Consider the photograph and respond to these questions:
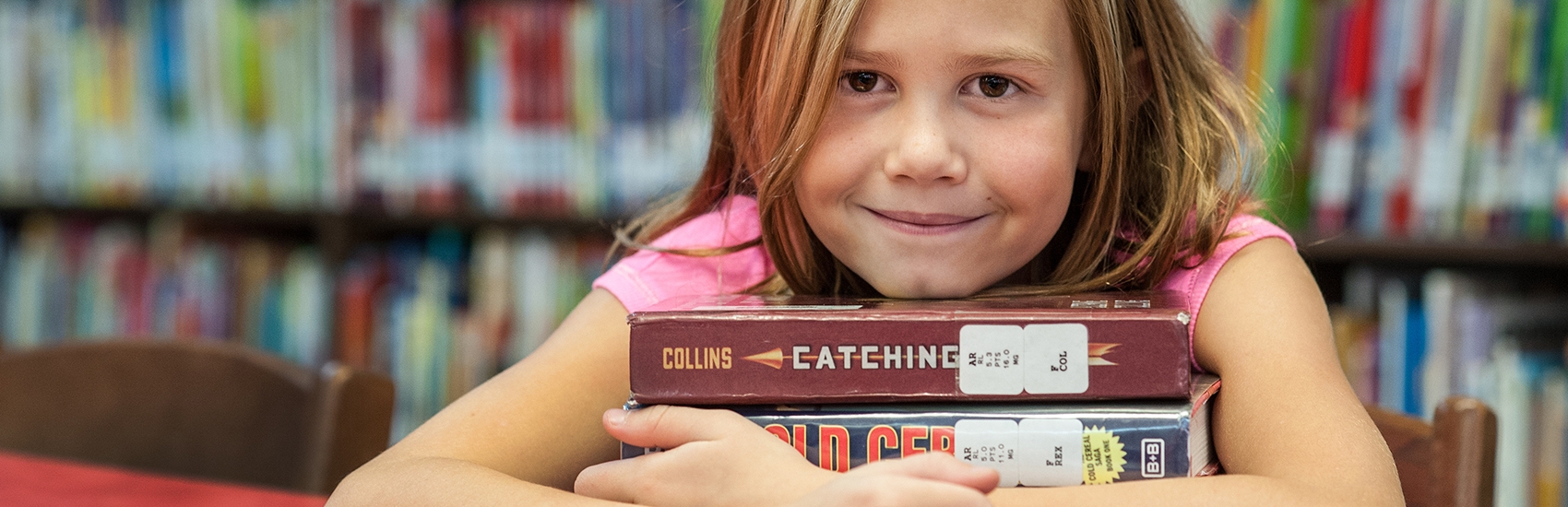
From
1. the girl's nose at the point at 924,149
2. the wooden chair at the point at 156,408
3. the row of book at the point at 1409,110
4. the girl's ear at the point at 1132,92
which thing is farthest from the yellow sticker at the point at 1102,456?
the row of book at the point at 1409,110

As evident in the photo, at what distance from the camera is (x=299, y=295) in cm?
211

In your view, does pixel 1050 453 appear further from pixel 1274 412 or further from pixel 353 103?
pixel 353 103

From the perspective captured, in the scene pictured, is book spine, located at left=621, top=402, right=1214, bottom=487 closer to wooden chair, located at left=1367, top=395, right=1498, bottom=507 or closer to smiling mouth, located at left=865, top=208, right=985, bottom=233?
smiling mouth, located at left=865, top=208, right=985, bottom=233

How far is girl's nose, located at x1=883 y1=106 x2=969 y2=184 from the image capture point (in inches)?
29.2

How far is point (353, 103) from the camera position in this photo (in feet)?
6.54

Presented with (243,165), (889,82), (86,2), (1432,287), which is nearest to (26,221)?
(86,2)

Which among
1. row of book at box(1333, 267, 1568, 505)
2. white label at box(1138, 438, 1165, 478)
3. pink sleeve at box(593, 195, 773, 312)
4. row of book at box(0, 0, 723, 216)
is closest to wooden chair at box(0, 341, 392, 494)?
pink sleeve at box(593, 195, 773, 312)

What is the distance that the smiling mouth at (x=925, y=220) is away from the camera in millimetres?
797

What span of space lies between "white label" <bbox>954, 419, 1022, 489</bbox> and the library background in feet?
3.25

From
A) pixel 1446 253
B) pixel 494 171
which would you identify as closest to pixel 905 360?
pixel 1446 253

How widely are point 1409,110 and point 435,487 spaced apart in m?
1.22

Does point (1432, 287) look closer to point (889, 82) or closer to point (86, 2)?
point (889, 82)

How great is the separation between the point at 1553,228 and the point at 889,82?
99cm

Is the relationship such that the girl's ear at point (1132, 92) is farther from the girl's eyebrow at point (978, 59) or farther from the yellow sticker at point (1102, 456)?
the yellow sticker at point (1102, 456)
